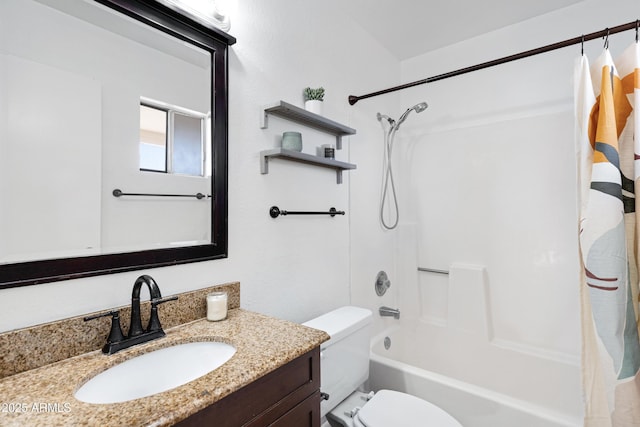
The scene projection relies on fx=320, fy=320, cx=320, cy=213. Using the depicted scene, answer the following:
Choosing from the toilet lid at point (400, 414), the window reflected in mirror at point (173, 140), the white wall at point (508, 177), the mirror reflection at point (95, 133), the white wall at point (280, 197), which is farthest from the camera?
the white wall at point (508, 177)

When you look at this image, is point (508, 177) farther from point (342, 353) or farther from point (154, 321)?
point (154, 321)

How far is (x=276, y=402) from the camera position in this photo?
88 cm

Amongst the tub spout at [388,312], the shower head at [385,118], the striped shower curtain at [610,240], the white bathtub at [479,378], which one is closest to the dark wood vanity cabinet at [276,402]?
the white bathtub at [479,378]

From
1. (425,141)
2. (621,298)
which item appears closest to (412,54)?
(425,141)

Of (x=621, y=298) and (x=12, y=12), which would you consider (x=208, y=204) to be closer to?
(x=12, y=12)

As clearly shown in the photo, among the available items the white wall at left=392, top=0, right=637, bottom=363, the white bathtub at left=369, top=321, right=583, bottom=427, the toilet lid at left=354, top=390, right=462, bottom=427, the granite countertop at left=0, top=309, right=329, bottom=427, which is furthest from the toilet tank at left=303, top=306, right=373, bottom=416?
the white wall at left=392, top=0, right=637, bottom=363

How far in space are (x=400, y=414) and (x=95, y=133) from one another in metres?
1.57

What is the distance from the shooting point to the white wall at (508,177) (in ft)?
6.57

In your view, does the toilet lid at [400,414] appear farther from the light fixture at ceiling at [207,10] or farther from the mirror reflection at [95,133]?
the light fixture at ceiling at [207,10]

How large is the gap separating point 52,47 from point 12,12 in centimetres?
10

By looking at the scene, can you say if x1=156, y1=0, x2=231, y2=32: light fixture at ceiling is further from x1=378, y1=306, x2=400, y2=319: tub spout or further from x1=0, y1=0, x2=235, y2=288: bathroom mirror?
x1=378, y1=306, x2=400, y2=319: tub spout

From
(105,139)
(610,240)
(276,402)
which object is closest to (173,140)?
(105,139)

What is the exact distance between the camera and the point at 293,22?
1.64m

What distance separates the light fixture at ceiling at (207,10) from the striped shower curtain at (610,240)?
1.46 m
